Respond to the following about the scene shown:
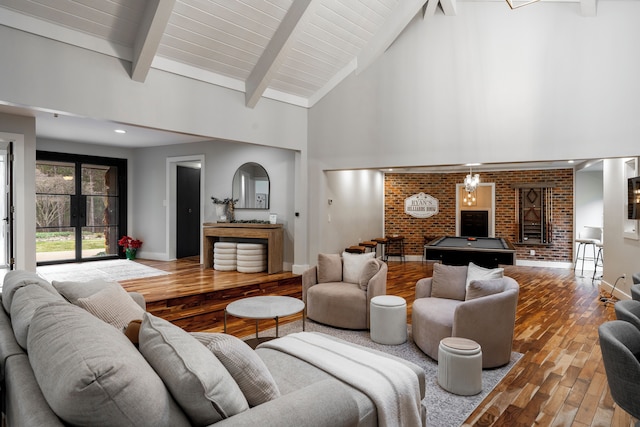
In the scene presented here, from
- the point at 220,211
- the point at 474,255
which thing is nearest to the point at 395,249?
the point at 474,255

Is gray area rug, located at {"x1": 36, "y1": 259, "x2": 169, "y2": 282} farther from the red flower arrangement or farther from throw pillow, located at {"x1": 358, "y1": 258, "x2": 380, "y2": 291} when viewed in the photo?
throw pillow, located at {"x1": 358, "y1": 258, "x2": 380, "y2": 291}

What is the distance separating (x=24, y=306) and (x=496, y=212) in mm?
9621

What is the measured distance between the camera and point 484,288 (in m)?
3.35

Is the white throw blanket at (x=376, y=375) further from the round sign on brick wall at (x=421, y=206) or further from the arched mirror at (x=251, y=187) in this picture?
the round sign on brick wall at (x=421, y=206)

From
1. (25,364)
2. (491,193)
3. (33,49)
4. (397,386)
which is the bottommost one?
(397,386)

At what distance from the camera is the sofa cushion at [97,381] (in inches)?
41.0

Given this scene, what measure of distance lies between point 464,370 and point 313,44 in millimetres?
4545

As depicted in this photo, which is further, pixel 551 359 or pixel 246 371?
pixel 551 359

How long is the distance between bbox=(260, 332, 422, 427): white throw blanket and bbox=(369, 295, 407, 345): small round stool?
1593mm

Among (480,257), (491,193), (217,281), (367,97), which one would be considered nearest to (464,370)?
(480,257)

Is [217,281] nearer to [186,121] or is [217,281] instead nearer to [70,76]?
[186,121]

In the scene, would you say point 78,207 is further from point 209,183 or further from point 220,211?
point 220,211

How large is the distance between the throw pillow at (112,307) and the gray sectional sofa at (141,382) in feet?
1.63

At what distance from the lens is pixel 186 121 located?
196 inches
